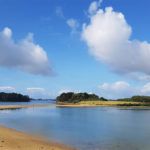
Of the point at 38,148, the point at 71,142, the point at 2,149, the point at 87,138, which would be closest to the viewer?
the point at 2,149

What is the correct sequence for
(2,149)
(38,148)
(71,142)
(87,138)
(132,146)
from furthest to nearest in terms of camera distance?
(87,138) → (71,142) → (132,146) → (38,148) → (2,149)

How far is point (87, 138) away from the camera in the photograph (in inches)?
1704

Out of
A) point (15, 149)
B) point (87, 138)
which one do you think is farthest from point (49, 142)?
point (15, 149)

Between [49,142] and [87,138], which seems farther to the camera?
[87,138]

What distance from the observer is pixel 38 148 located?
111 ft

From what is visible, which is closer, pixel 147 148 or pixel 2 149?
pixel 2 149

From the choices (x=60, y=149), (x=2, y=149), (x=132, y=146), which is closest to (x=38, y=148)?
(x=60, y=149)

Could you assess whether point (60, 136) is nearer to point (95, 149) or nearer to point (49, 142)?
point (49, 142)

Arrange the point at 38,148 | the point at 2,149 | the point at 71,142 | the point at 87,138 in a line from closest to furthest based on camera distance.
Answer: the point at 2,149, the point at 38,148, the point at 71,142, the point at 87,138

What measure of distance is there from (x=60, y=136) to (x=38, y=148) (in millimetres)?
11949

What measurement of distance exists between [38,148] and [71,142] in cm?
656

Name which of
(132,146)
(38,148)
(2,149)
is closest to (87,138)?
(132,146)

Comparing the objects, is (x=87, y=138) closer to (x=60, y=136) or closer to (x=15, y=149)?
(x=60, y=136)

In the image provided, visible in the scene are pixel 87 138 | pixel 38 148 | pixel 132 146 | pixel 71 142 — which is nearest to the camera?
pixel 38 148
